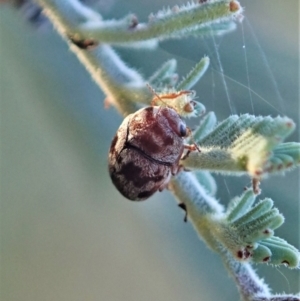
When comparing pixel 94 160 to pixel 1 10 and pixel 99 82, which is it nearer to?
pixel 1 10

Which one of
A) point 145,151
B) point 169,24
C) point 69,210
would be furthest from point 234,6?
point 69,210

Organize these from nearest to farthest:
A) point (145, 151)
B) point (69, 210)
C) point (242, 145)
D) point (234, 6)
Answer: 1. point (242, 145)
2. point (234, 6)
3. point (145, 151)
4. point (69, 210)

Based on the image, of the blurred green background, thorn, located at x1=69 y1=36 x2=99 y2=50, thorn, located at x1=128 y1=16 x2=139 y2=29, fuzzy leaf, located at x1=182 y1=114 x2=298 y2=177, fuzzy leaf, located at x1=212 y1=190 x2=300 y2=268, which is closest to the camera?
fuzzy leaf, located at x1=182 y1=114 x2=298 y2=177

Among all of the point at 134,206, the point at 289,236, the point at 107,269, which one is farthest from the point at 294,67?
the point at 107,269

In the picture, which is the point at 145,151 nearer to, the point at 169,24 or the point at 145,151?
the point at 145,151

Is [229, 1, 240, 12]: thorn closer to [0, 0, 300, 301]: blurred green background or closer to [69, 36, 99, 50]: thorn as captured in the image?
[69, 36, 99, 50]: thorn

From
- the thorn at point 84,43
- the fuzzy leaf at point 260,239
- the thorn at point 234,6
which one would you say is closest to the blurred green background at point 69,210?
the thorn at point 84,43

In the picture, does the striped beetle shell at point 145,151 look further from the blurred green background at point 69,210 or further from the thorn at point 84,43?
the blurred green background at point 69,210

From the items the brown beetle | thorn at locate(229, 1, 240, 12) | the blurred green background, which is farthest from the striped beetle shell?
the blurred green background
